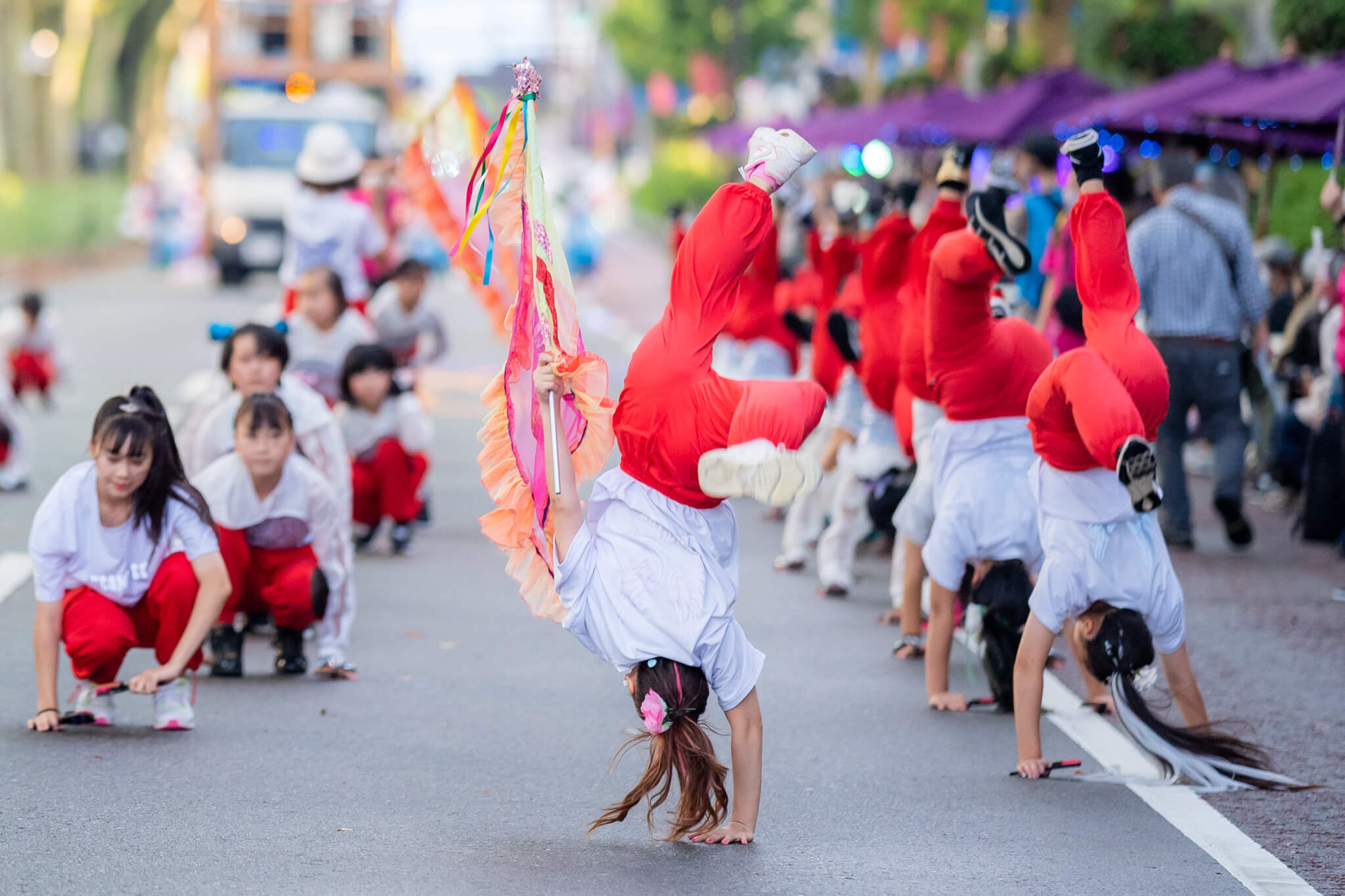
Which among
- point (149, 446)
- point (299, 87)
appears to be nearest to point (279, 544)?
point (149, 446)

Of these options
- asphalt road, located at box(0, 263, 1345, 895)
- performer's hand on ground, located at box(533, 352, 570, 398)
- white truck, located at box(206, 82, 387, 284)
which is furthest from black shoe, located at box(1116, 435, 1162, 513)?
white truck, located at box(206, 82, 387, 284)

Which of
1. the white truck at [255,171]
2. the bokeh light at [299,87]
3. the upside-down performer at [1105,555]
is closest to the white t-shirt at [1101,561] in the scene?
the upside-down performer at [1105,555]

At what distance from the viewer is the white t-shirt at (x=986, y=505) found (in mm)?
6836

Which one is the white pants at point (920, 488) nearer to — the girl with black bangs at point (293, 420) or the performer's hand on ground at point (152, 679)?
the girl with black bangs at point (293, 420)

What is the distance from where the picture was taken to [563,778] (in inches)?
240

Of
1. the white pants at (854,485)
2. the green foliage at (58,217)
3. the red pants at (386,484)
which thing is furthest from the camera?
the green foliage at (58,217)

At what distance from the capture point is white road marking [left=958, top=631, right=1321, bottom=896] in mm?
5137

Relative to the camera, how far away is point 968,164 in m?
7.38

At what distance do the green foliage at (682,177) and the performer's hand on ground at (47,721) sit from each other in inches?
1604

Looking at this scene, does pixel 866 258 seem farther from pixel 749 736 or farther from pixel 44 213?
pixel 44 213

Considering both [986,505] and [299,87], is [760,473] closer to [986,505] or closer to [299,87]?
[986,505]

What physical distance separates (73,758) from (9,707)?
0.82 meters

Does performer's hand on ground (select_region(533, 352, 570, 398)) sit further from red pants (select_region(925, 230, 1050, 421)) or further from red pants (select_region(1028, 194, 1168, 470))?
red pants (select_region(925, 230, 1050, 421))

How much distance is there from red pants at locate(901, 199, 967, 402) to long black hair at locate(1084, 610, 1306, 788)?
5.45ft
